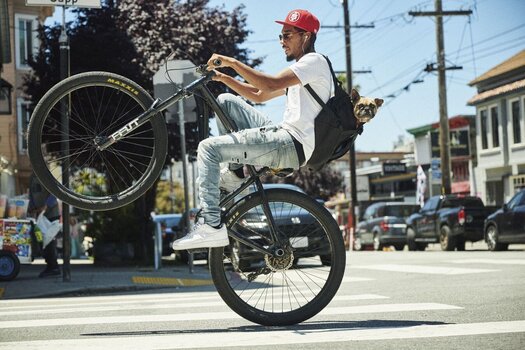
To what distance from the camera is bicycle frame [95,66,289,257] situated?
599 centimetres

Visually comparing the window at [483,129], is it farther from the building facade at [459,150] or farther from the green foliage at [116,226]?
the green foliage at [116,226]

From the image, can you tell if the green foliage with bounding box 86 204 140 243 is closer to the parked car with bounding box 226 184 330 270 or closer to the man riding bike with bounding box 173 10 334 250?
the parked car with bounding box 226 184 330 270

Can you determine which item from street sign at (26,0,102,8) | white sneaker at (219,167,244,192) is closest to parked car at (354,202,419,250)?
street sign at (26,0,102,8)

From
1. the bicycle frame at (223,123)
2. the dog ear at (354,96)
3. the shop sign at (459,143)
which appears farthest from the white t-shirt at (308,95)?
the shop sign at (459,143)

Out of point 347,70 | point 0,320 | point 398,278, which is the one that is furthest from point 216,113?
point 347,70

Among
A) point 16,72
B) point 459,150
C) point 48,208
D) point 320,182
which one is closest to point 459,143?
point 459,150

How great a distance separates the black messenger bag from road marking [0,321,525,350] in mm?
1188

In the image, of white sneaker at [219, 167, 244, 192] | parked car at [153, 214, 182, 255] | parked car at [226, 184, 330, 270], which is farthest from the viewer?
parked car at [153, 214, 182, 255]

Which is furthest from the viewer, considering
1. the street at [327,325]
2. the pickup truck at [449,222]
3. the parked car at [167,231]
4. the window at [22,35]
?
the window at [22,35]

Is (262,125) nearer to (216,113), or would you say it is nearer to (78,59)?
(216,113)

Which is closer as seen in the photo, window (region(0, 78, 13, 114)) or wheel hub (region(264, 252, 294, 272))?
wheel hub (region(264, 252, 294, 272))

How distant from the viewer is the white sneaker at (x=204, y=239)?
5777 mm

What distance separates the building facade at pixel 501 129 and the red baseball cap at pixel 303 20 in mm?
38715

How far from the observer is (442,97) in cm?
3578
